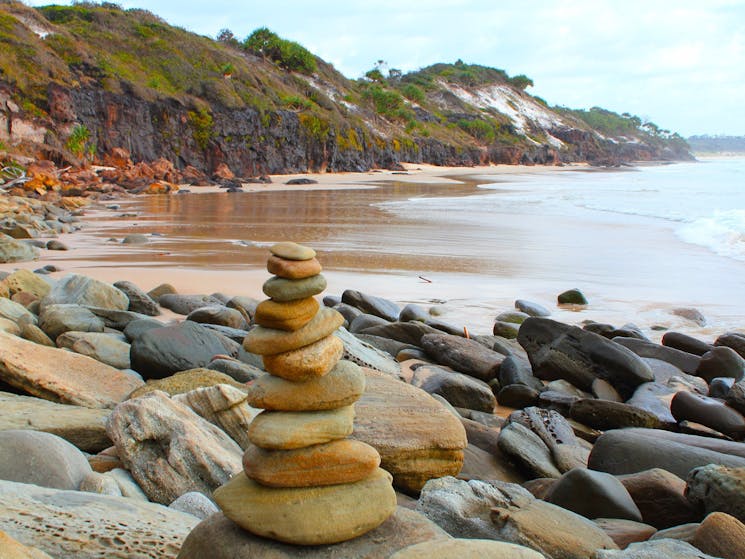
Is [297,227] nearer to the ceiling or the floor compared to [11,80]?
nearer to the floor

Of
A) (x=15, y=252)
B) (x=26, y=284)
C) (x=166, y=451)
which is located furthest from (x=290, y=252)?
(x=15, y=252)

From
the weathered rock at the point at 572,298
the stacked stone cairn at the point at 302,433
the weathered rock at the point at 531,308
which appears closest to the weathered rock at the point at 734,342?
the weathered rock at the point at 531,308

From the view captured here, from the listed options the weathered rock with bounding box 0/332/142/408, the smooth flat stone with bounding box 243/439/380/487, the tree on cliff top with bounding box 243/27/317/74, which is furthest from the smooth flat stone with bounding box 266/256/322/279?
the tree on cliff top with bounding box 243/27/317/74

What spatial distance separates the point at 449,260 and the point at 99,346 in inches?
302

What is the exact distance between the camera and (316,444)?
248cm

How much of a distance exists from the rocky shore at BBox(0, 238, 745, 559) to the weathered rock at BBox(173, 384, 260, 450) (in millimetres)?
10

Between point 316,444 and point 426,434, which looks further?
point 426,434

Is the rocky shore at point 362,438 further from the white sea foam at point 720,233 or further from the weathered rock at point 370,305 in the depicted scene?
the white sea foam at point 720,233

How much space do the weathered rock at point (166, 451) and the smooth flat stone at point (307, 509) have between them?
744 mm

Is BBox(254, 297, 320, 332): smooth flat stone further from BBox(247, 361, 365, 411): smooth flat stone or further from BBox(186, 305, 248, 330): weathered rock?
BBox(186, 305, 248, 330): weathered rock

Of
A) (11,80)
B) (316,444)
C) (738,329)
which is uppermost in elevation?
(11,80)

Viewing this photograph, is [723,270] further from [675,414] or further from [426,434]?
[426,434]

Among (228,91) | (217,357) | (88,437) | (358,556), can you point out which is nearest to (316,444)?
(358,556)

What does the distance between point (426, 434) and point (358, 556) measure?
1316 mm
